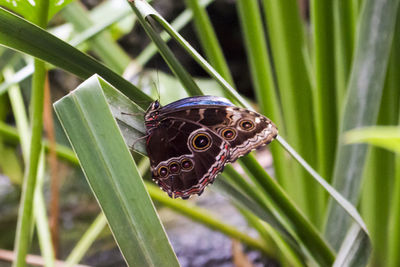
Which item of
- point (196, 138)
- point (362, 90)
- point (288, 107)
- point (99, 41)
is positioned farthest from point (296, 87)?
point (99, 41)

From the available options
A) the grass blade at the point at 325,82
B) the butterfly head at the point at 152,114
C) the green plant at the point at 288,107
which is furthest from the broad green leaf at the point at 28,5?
the grass blade at the point at 325,82

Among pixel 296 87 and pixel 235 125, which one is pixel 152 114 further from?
pixel 296 87

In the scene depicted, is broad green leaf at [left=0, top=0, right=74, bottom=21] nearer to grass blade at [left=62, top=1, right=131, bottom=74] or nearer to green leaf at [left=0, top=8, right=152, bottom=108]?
green leaf at [left=0, top=8, right=152, bottom=108]

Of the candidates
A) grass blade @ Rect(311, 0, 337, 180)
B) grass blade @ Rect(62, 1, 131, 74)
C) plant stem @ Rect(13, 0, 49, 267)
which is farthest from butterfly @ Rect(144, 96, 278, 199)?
grass blade @ Rect(62, 1, 131, 74)

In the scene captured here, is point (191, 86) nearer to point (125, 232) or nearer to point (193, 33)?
point (125, 232)

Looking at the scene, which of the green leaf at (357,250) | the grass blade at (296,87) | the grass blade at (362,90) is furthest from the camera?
the grass blade at (296,87)

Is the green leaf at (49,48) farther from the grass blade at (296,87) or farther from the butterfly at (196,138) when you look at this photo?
the grass blade at (296,87)

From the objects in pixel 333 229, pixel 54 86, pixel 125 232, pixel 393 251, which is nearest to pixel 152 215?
pixel 125 232
